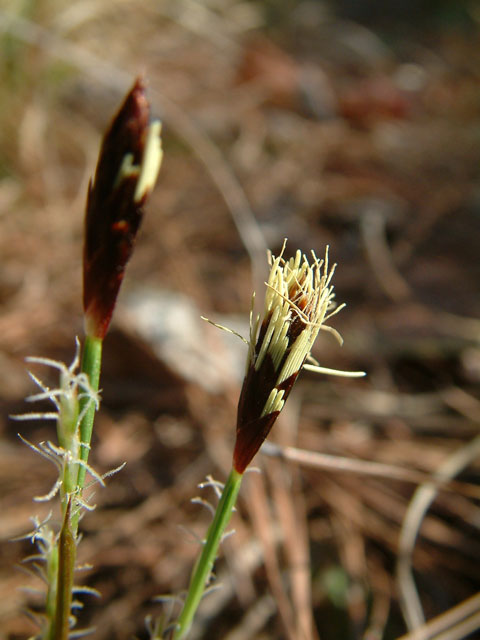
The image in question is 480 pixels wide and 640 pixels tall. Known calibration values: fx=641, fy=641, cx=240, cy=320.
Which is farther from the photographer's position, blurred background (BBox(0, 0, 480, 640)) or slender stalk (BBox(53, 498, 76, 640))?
blurred background (BBox(0, 0, 480, 640))

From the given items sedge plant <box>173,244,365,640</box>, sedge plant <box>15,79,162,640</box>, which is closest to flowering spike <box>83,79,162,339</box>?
sedge plant <box>15,79,162,640</box>

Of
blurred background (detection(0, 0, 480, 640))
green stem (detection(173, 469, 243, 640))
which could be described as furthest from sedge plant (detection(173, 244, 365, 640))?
blurred background (detection(0, 0, 480, 640))

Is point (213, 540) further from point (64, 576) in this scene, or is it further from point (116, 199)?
point (116, 199)

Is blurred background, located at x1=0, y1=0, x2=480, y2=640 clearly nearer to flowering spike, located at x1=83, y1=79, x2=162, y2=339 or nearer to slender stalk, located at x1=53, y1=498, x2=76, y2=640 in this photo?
flowering spike, located at x1=83, y1=79, x2=162, y2=339

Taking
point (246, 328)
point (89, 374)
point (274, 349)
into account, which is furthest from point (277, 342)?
point (246, 328)

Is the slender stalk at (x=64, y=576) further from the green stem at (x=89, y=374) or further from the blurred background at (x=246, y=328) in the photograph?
the blurred background at (x=246, y=328)

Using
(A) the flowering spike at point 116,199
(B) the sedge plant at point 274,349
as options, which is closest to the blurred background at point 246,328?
(A) the flowering spike at point 116,199

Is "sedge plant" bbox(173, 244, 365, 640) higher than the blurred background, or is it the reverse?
"sedge plant" bbox(173, 244, 365, 640)
